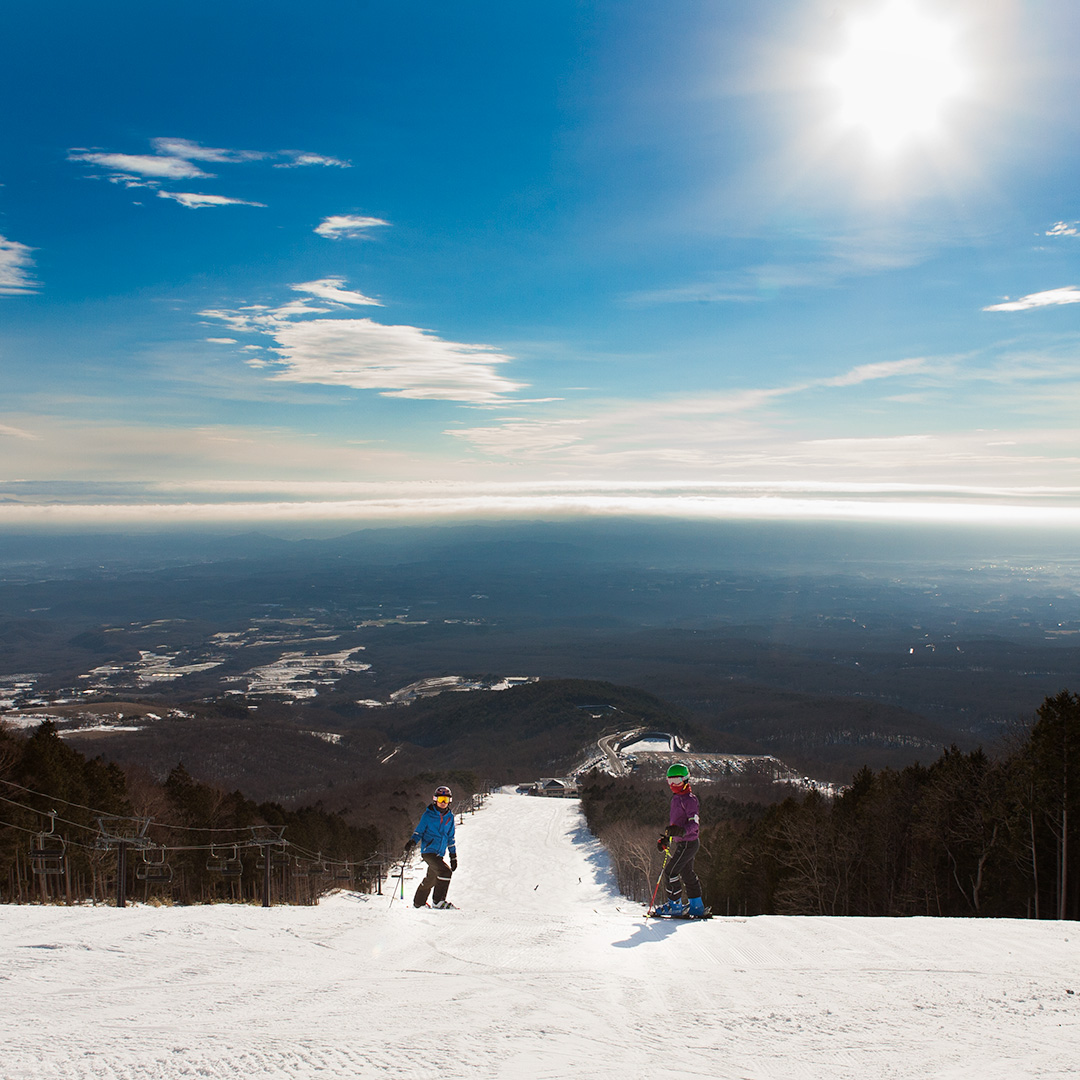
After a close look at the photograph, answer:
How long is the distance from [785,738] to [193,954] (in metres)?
170

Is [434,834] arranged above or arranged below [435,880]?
above

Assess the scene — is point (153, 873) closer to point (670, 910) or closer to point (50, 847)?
point (670, 910)

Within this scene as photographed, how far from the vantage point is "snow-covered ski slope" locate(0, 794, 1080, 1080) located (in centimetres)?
459

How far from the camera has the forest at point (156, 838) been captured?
82.6 ft

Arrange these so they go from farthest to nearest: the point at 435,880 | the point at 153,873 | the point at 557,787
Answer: the point at 557,787 → the point at 435,880 → the point at 153,873

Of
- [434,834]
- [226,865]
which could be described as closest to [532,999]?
[434,834]

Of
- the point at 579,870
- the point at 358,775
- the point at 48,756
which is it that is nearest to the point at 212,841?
the point at 48,756

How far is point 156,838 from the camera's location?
33156 millimetres

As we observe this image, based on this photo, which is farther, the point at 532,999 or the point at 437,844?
the point at 437,844

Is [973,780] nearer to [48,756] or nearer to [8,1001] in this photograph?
[8,1001]

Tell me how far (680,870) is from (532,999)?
21.3 feet

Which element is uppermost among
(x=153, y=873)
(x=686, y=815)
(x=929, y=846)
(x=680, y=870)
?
(x=686, y=815)

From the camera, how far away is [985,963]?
287 inches

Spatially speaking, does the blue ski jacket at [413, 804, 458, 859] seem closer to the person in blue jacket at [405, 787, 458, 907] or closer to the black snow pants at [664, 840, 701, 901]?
the person in blue jacket at [405, 787, 458, 907]
